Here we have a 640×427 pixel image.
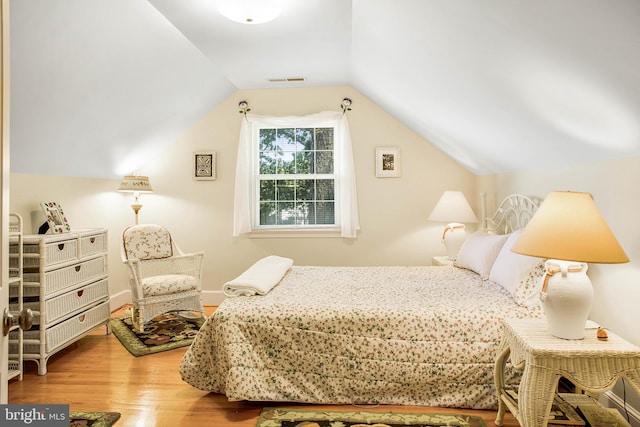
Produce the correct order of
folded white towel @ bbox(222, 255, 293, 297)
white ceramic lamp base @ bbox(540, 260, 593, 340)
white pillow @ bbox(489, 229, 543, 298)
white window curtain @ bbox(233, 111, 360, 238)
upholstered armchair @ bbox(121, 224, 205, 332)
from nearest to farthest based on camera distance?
white ceramic lamp base @ bbox(540, 260, 593, 340), white pillow @ bbox(489, 229, 543, 298), folded white towel @ bbox(222, 255, 293, 297), upholstered armchair @ bbox(121, 224, 205, 332), white window curtain @ bbox(233, 111, 360, 238)

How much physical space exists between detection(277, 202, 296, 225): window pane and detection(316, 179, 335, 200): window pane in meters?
0.33

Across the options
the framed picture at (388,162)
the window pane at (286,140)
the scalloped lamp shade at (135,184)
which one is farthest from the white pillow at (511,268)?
the scalloped lamp shade at (135,184)

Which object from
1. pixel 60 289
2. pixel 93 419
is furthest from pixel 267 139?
pixel 93 419

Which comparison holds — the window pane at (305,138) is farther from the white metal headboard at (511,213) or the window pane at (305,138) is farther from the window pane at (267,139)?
the white metal headboard at (511,213)

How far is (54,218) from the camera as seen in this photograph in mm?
3324

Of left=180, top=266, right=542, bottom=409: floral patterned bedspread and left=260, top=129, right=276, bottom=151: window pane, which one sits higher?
left=260, top=129, right=276, bottom=151: window pane

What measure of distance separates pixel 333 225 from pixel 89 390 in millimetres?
2870

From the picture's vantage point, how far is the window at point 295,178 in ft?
16.0

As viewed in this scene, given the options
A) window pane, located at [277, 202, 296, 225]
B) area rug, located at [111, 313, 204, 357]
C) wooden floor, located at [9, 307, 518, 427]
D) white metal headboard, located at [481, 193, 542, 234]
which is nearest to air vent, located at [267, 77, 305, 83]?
window pane, located at [277, 202, 296, 225]

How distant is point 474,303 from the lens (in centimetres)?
249

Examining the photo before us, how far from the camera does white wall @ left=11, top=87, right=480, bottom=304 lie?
4.64m

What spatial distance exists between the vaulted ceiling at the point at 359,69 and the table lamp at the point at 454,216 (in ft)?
1.39

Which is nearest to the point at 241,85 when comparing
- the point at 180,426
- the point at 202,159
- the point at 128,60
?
the point at 202,159

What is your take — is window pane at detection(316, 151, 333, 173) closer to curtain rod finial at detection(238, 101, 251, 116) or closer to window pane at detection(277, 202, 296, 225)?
window pane at detection(277, 202, 296, 225)
